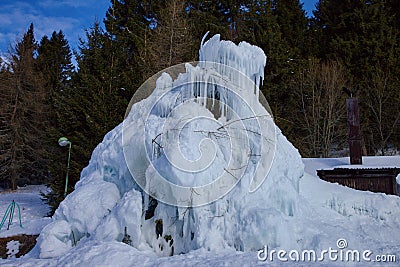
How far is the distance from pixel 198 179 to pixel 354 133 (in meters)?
7.66

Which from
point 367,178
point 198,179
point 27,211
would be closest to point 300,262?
point 198,179

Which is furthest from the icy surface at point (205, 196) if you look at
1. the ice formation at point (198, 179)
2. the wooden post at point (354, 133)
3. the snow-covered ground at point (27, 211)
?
the snow-covered ground at point (27, 211)

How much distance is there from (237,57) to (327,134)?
41.5 ft

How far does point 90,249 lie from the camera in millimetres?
4703

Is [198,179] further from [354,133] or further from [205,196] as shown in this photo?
[354,133]

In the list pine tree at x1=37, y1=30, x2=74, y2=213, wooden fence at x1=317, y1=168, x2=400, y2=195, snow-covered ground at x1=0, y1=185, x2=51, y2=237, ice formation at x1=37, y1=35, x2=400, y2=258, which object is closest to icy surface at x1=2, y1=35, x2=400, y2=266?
ice formation at x1=37, y1=35, x2=400, y2=258

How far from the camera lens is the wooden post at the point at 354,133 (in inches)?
410

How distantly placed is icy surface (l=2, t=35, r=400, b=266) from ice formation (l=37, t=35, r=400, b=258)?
2 cm

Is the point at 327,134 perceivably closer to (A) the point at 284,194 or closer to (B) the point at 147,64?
(B) the point at 147,64

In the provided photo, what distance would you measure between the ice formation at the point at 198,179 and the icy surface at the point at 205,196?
2 centimetres

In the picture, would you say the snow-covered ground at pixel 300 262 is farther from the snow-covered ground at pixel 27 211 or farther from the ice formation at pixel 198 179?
the ice formation at pixel 198 179

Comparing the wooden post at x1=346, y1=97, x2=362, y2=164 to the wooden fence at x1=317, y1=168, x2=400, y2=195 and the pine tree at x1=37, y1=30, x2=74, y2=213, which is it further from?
the pine tree at x1=37, y1=30, x2=74, y2=213

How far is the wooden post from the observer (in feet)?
34.1

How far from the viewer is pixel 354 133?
10695 millimetres
